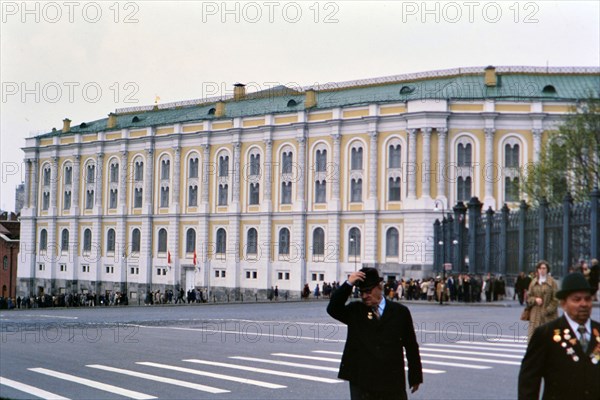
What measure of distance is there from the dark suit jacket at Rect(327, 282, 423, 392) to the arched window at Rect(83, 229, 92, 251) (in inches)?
3573

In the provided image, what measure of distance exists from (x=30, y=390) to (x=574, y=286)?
456 inches

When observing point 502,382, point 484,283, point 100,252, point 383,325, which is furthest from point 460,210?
point 100,252

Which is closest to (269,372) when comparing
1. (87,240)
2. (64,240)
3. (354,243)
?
(354,243)

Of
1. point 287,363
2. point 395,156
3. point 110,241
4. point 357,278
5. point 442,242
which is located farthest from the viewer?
point 110,241

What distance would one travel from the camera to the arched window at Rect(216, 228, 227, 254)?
8575cm

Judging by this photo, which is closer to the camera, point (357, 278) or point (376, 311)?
point (357, 278)

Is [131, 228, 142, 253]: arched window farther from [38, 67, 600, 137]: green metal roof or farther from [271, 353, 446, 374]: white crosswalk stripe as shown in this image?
[271, 353, 446, 374]: white crosswalk stripe

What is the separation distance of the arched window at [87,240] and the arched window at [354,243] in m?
31.7

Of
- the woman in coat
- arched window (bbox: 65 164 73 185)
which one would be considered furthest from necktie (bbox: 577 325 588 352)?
arched window (bbox: 65 164 73 185)

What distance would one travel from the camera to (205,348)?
78.2 ft

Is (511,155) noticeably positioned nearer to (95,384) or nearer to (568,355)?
(95,384)

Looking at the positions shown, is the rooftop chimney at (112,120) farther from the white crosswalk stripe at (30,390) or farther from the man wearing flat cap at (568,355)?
the man wearing flat cap at (568,355)

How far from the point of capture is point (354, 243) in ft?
253

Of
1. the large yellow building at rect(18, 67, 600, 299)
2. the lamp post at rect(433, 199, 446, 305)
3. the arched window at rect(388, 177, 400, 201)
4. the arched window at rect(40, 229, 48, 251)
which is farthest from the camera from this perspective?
the arched window at rect(40, 229, 48, 251)
